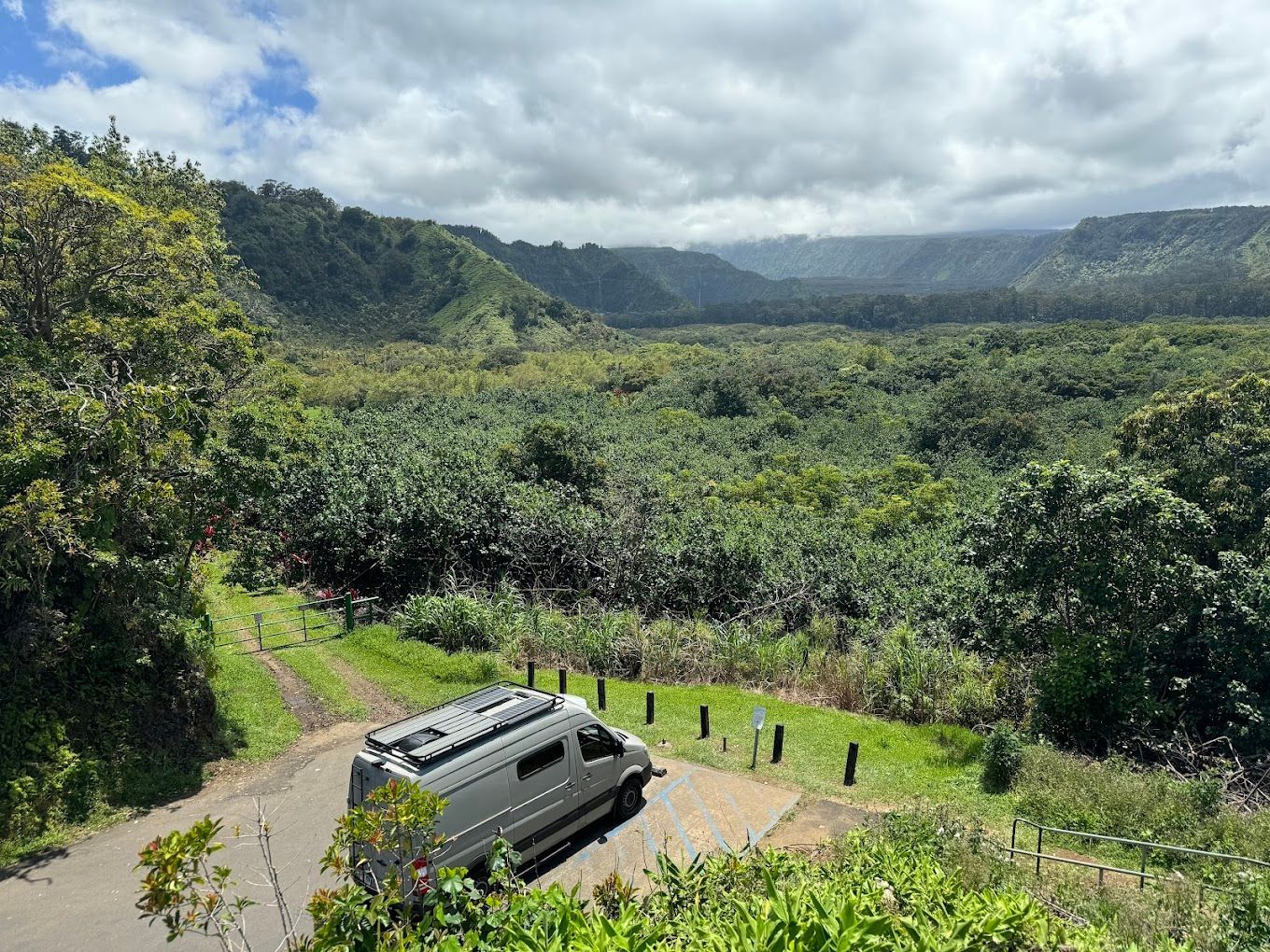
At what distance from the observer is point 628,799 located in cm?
996

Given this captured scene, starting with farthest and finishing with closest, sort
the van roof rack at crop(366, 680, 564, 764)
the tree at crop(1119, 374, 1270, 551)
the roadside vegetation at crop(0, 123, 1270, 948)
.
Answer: the tree at crop(1119, 374, 1270, 551) → the roadside vegetation at crop(0, 123, 1270, 948) → the van roof rack at crop(366, 680, 564, 764)

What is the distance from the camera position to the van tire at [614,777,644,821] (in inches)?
385

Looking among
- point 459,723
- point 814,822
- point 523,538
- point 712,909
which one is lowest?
point 814,822

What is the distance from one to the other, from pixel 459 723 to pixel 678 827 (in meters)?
3.41

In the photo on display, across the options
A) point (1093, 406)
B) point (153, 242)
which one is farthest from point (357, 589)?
point (1093, 406)

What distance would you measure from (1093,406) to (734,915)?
199 feet

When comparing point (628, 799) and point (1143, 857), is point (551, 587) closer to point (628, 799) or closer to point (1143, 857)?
point (628, 799)

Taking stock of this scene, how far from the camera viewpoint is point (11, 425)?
9.76 meters

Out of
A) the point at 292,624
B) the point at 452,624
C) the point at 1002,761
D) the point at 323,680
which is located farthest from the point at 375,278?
the point at 1002,761

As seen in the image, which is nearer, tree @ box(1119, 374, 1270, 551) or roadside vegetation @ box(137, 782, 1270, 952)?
roadside vegetation @ box(137, 782, 1270, 952)

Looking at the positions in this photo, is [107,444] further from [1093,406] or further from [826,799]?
[1093,406]

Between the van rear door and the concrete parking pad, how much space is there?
0.46 m

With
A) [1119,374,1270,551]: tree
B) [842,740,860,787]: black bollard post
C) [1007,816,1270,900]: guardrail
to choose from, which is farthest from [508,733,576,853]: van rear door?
[1119,374,1270,551]: tree

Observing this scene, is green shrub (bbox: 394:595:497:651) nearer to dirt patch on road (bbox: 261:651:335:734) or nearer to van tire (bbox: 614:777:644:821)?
dirt patch on road (bbox: 261:651:335:734)
